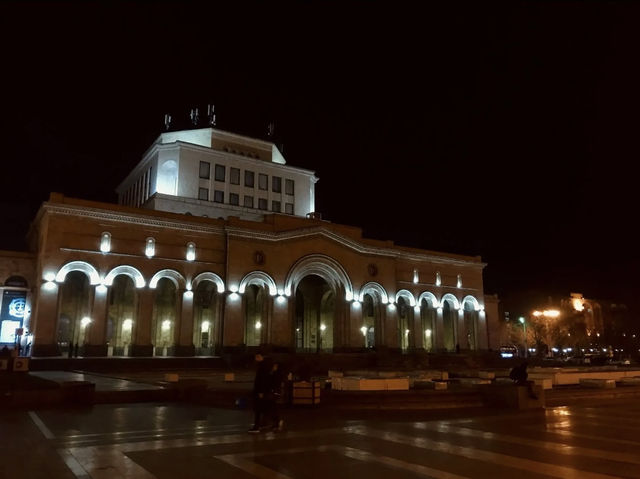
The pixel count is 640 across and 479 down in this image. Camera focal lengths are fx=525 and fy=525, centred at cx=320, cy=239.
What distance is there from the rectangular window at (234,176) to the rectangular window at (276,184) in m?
3.88

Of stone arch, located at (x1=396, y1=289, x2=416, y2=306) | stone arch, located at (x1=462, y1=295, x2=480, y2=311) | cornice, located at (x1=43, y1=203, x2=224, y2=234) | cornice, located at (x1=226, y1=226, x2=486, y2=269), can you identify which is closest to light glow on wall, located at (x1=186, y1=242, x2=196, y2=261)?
cornice, located at (x1=43, y1=203, x2=224, y2=234)

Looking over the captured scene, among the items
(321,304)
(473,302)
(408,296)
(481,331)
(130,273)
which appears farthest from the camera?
(473,302)

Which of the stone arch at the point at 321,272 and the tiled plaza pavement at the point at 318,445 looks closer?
the tiled plaza pavement at the point at 318,445

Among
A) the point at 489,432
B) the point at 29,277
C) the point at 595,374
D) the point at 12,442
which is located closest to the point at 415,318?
the point at 595,374

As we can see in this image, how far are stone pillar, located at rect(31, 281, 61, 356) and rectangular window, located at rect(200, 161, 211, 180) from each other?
61.4 ft

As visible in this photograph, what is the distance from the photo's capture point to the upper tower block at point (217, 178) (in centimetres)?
4962

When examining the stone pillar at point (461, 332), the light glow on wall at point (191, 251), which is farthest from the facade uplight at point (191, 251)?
the stone pillar at point (461, 332)

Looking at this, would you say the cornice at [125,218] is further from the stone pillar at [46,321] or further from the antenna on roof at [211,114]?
the antenna on roof at [211,114]

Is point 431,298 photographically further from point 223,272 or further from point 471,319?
point 223,272

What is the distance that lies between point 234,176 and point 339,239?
12.9 m

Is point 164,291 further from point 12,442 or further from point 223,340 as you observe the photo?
point 12,442

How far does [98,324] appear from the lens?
3744 cm

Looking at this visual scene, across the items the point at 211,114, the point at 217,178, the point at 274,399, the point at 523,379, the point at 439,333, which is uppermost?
the point at 211,114

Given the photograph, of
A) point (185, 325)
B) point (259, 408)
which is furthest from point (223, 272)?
point (259, 408)
